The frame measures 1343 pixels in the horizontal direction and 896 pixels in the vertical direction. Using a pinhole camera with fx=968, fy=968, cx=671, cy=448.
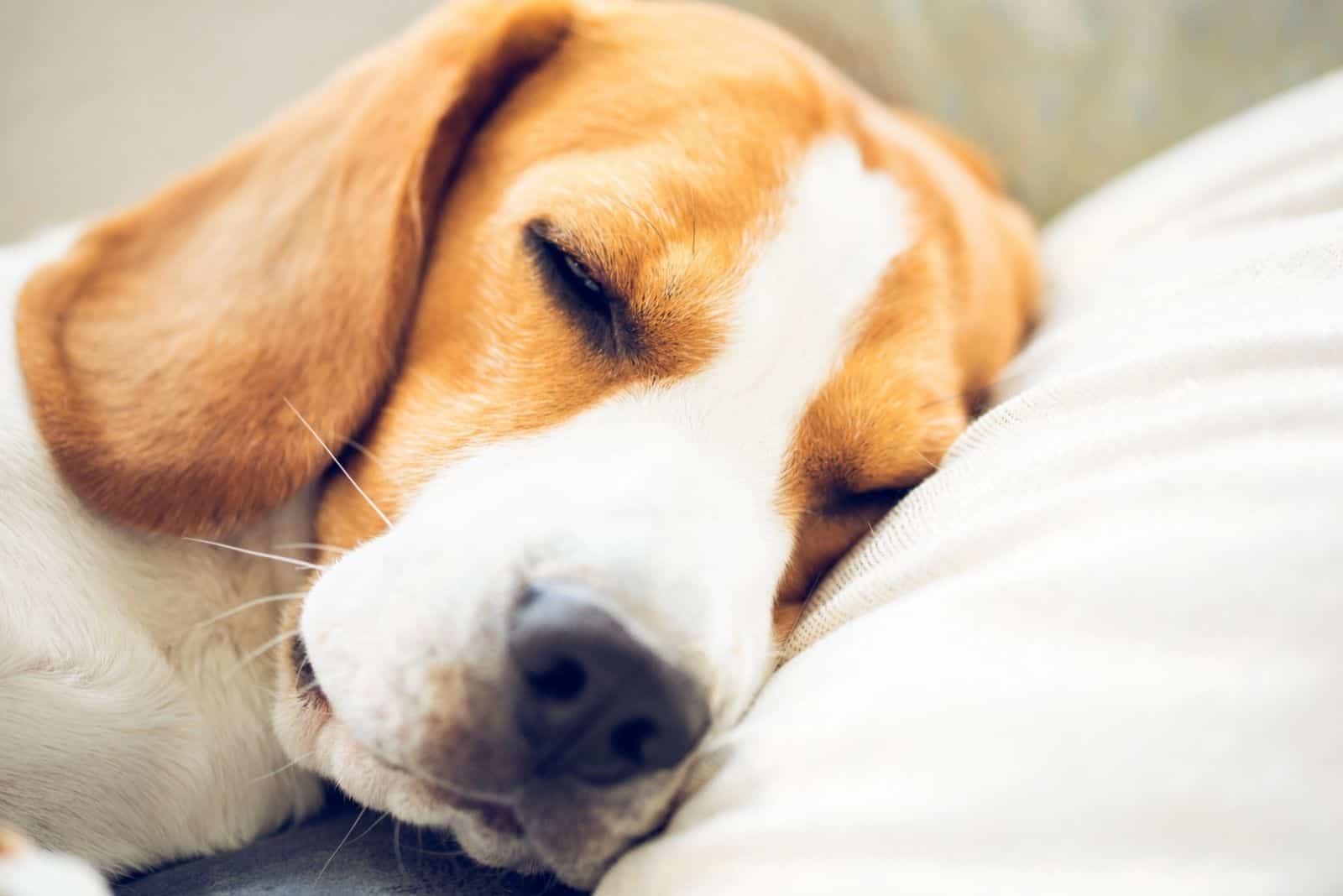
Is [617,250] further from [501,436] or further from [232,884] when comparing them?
[232,884]

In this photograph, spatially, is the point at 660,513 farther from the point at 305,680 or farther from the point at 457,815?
the point at 305,680

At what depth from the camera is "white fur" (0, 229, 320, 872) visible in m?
1.01

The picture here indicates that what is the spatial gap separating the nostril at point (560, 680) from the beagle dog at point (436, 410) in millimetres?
72

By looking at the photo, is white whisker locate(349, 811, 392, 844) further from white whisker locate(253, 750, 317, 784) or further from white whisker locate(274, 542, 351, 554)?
white whisker locate(274, 542, 351, 554)

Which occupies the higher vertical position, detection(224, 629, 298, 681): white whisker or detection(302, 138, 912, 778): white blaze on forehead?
detection(302, 138, 912, 778): white blaze on forehead

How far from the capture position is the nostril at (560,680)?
78cm

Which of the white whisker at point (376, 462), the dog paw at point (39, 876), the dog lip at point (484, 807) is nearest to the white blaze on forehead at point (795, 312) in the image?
the white whisker at point (376, 462)

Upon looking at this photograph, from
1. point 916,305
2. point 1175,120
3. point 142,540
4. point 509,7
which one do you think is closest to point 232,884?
point 142,540

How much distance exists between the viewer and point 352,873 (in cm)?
91

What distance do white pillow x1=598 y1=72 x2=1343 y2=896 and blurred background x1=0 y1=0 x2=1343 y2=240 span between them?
118 centimetres

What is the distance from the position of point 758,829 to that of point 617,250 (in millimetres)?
639

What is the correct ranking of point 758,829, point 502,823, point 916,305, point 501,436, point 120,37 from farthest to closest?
point 120,37 < point 916,305 < point 501,436 < point 502,823 < point 758,829

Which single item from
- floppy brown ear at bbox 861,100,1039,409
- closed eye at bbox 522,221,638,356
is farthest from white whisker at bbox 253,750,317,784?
A: floppy brown ear at bbox 861,100,1039,409

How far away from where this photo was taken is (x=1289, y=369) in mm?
797
